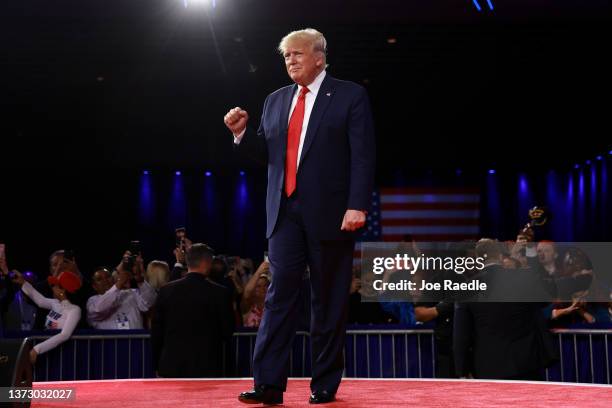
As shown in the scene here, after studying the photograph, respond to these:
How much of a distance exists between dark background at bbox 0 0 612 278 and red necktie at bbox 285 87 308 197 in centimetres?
650

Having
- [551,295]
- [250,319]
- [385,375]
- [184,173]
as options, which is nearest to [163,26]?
[250,319]

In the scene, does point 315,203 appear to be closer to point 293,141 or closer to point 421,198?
point 293,141

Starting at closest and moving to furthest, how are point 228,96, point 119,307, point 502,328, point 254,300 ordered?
point 502,328
point 119,307
point 254,300
point 228,96

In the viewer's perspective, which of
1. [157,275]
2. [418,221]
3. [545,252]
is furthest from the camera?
[418,221]

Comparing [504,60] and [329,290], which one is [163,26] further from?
[329,290]

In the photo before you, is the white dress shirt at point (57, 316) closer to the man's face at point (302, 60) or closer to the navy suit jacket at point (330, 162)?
the navy suit jacket at point (330, 162)

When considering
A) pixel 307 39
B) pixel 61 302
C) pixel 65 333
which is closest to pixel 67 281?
pixel 61 302

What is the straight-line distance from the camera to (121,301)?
6461 millimetres

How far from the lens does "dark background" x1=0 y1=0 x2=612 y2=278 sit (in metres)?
9.36

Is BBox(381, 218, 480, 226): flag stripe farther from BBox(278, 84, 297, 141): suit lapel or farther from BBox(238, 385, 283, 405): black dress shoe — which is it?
BBox(238, 385, 283, 405): black dress shoe

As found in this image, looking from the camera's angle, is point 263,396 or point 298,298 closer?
point 263,396

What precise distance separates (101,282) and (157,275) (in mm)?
501

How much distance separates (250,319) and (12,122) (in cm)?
935

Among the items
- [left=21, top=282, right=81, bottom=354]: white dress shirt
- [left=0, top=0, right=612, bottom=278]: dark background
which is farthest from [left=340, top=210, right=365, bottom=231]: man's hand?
[left=0, top=0, right=612, bottom=278]: dark background
